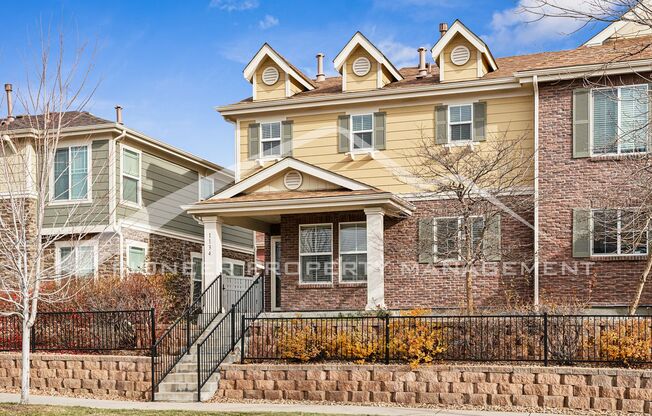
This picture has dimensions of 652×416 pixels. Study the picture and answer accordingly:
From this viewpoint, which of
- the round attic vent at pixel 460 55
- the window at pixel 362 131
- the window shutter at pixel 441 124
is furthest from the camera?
the window at pixel 362 131

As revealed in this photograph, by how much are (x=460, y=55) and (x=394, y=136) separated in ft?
8.88

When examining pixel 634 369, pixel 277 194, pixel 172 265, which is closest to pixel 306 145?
pixel 277 194

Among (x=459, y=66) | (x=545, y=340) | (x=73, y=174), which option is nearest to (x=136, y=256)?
(x=73, y=174)

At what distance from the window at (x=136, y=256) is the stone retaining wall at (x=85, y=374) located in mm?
5982

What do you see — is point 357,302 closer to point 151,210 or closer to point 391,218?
point 391,218

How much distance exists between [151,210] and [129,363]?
9.25 m

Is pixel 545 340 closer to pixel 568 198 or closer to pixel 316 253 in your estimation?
pixel 568 198

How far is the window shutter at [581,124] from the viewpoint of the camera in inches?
786

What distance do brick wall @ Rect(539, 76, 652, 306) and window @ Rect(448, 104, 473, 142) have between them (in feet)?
6.10

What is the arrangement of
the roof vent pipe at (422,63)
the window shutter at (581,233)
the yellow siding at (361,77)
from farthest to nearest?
the roof vent pipe at (422,63) → the yellow siding at (361,77) → the window shutter at (581,233)

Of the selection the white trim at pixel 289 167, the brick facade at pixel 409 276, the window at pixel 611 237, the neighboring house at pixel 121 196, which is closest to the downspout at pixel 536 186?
the brick facade at pixel 409 276

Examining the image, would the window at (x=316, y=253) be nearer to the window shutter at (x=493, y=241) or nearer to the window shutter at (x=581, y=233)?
the window shutter at (x=493, y=241)

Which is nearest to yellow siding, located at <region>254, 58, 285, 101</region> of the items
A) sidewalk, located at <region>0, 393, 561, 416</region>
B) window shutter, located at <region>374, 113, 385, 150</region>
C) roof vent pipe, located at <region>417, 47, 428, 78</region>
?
window shutter, located at <region>374, 113, 385, 150</region>

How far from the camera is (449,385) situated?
14.6 metres
